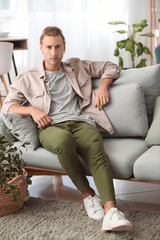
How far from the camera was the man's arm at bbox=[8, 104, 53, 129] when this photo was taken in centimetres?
237

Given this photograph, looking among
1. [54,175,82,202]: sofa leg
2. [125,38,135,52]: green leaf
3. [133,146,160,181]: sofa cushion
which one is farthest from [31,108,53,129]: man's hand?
[125,38,135,52]: green leaf

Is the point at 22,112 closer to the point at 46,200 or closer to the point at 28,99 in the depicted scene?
the point at 28,99

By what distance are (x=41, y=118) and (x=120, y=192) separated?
721 millimetres

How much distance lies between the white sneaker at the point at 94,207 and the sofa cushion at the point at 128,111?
19.9 inches

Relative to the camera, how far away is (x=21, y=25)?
231 inches

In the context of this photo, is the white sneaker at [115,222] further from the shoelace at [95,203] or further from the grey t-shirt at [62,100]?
the grey t-shirt at [62,100]

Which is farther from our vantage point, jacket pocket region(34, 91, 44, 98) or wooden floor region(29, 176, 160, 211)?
jacket pocket region(34, 91, 44, 98)

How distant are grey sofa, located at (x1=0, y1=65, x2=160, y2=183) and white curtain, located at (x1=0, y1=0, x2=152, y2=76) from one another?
10.6 ft

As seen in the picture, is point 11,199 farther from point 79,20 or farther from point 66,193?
point 79,20

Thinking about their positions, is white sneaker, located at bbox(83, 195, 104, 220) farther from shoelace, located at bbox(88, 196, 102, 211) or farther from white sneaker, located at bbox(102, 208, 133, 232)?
white sneaker, located at bbox(102, 208, 133, 232)

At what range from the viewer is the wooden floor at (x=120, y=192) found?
2.37 meters

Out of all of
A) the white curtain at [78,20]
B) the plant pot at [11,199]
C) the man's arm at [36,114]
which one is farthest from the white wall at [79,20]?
the plant pot at [11,199]

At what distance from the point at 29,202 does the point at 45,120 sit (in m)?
0.52

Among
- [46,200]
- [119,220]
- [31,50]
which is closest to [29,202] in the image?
[46,200]
